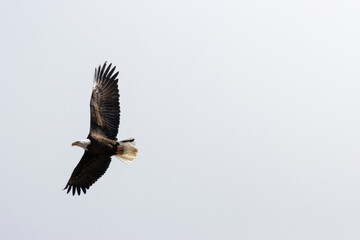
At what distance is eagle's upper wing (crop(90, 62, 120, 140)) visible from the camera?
20.3m

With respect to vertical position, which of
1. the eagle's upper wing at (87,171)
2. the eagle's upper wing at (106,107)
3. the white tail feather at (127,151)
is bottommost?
the eagle's upper wing at (87,171)

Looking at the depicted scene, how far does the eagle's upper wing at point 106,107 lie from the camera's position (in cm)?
2027

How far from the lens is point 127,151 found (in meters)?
20.3

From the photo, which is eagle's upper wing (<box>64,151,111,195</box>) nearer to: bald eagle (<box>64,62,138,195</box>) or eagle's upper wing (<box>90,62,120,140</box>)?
bald eagle (<box>64,62,138,195</box>)

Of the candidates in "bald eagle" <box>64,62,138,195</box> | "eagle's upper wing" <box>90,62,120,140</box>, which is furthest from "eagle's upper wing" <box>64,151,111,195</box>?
"eagle's upper wing" <box>90,62,120,140</box>

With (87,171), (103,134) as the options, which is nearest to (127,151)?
(103,134)

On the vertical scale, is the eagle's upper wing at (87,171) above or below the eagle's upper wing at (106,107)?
below

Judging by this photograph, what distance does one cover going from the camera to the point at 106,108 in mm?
20406

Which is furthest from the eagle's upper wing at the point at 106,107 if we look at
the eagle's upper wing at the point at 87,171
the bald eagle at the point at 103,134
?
the eagle's upper wing at the point at 87,171

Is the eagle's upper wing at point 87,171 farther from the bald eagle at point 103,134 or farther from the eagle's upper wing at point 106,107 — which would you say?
the eagle's upper wing at point 106,107

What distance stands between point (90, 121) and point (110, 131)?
26.9 inches

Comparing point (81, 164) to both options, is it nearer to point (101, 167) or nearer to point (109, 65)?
point (101, 167)

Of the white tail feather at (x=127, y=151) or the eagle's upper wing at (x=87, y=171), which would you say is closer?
the white tail feather at (x=127, y=151)

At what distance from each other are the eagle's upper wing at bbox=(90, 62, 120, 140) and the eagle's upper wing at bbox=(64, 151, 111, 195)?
936mm
